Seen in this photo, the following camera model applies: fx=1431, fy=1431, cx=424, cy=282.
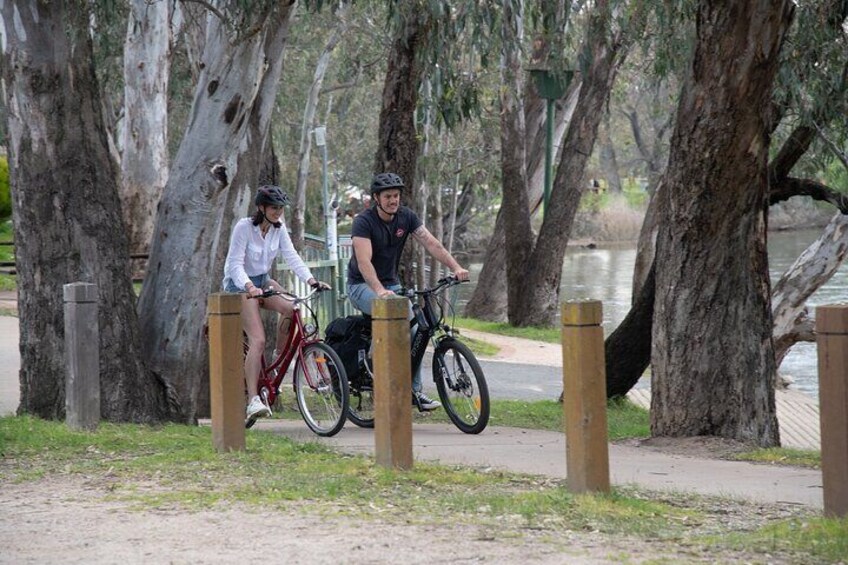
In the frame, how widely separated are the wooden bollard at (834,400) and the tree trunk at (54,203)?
529 cm

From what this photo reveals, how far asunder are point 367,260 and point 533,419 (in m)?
3.44

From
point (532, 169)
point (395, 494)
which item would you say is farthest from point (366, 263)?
point (532, 169)

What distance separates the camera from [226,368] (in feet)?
26.5

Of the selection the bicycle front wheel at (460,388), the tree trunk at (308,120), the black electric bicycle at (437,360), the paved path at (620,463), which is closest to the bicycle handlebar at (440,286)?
the black electric bicycle at (437,360)

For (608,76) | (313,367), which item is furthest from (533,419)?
(608,76)

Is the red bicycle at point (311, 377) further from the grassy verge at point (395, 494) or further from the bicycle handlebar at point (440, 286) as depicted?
the grassy verge at point (395, 494)

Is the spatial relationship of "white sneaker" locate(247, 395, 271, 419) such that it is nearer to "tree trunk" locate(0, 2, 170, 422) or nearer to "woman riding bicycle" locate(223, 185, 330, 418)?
"woman riding bicycle" locate(223, 185, 330, 418)

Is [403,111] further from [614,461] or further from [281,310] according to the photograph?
[614,461]

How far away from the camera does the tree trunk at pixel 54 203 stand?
9602 millimetres

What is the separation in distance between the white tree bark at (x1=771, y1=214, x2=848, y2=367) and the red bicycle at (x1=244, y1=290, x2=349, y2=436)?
839cm

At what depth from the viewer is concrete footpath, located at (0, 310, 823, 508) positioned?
7.46 meters

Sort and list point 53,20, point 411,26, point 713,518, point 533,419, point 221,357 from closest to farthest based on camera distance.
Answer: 1. point 713,518
2. point 221,357
3. point 53,20
4. point 533,419
5. point 411,26

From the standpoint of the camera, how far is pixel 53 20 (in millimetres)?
9734

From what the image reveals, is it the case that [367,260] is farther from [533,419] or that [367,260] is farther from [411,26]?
[411,26]
